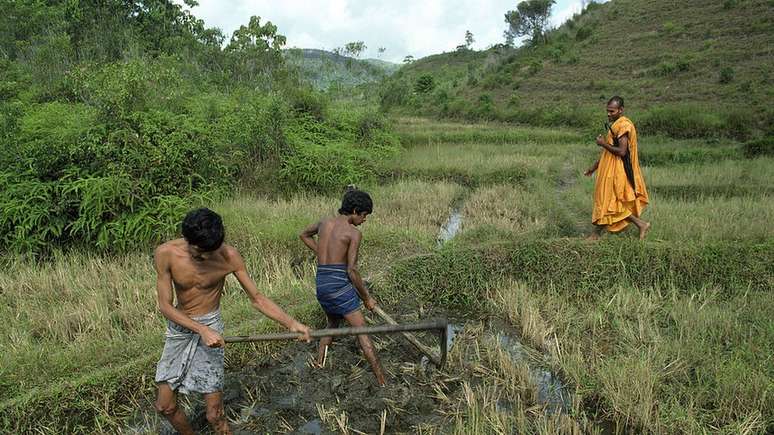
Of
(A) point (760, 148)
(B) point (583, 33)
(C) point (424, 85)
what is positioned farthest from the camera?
(C) point (424, 85)

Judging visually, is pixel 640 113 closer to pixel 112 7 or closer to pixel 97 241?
pixel 97 241

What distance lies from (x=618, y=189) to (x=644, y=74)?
1618 cm

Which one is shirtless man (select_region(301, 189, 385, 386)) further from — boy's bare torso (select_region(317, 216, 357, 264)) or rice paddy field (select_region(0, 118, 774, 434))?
rice paddy field (select_region(0, 118, 774, 434))

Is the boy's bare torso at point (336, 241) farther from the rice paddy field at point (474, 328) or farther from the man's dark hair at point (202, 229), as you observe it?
the man's dark hair at point (202, 229)

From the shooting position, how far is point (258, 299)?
3016 mm

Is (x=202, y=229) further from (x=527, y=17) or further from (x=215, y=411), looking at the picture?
(x=527, y=17)

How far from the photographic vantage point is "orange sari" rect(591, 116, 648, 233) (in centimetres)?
559

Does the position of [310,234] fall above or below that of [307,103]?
below

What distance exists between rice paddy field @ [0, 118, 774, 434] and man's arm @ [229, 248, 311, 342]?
0.79m

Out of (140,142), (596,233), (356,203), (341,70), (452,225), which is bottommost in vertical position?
(452,225)

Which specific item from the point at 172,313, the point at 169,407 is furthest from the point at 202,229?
the point at 169,407

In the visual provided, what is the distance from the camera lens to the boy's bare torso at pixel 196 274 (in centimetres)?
279

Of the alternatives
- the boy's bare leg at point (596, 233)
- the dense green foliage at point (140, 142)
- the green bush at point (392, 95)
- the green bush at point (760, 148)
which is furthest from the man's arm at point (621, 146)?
the green bush at point (392, 95)

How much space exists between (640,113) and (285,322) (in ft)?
49.8
